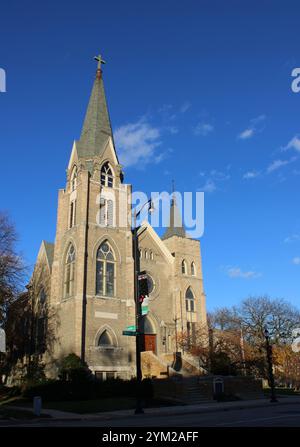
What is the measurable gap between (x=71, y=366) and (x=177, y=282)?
15632mm

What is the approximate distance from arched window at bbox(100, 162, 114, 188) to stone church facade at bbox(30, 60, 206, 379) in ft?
0.31

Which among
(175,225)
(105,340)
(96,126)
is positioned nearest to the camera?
(105,340)

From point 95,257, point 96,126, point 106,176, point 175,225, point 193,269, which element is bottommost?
point 95,257

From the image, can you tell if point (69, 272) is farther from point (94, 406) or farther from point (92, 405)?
point (94, 406)

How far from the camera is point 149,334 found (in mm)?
40688

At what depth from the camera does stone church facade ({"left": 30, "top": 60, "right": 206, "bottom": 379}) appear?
35.5 m

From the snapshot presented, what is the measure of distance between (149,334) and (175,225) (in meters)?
13.1

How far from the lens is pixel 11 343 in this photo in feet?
137

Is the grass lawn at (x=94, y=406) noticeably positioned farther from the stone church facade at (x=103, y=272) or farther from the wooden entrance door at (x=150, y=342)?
the wooden entrance door at (x=150, y=342)

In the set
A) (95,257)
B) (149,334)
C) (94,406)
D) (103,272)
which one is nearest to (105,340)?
(103,272)

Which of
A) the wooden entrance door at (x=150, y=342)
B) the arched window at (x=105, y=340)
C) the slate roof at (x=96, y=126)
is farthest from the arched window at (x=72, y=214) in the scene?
the wooden entrance door at (x=150, y=342)

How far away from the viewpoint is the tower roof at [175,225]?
48259 mm
